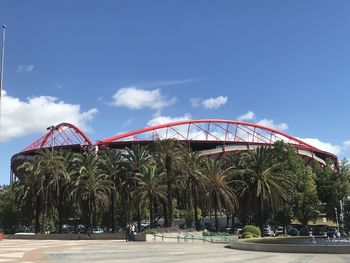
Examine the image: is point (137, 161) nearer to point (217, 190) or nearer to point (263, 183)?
point (217, 190)

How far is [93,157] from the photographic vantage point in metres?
62.3

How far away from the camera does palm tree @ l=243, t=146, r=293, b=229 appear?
197ft

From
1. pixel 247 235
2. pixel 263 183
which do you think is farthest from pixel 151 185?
pixel 247 235

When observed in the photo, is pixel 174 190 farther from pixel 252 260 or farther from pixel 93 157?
pixel 252 260

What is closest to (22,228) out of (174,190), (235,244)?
(174,190)

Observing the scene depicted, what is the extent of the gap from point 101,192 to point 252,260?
3828cm

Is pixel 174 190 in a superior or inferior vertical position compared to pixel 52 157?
inferior

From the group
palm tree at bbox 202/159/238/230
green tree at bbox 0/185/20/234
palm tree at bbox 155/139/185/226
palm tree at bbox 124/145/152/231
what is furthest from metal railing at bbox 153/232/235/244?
green tree at bbox 0/185/20/234

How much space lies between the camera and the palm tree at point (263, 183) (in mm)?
60156

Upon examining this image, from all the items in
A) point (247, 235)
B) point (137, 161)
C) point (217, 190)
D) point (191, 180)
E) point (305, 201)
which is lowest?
point (247, 235)

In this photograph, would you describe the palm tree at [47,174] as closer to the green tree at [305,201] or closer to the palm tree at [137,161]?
the palm tree at [137,161]

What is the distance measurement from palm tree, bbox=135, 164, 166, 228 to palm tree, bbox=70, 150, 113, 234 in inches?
170

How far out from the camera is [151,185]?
5662 cm

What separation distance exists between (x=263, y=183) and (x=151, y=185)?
14.5 metres
